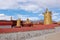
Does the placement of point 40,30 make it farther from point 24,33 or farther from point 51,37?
point 24,33

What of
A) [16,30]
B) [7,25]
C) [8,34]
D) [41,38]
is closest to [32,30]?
[41,38]

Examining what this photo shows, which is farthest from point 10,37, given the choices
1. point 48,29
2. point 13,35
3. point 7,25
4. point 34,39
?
point 7,25

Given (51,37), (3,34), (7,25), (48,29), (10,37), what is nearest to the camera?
(3,34)

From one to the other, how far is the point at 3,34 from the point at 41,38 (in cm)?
254

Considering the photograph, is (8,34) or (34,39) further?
(34,39)

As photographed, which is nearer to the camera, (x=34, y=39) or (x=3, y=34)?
(x=3, y=34)

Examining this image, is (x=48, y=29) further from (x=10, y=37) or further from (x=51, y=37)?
(x=10, y=37)

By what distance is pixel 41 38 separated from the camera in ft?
27.7

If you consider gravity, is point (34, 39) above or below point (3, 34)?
below

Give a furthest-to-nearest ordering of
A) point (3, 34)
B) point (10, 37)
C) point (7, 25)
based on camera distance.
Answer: point (7, 25) < point (10, 37) < point (3, 34)

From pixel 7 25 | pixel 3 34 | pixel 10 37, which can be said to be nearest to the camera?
pixel 3 34

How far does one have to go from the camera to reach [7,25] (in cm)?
1370

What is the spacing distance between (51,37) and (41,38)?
0.68m

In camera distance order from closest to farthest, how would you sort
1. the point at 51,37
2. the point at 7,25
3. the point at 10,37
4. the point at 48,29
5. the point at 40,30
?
the point at 10,37 < the point at 51,37 < the point at 40,30 < the point at 48,29 < the point at 7,25
